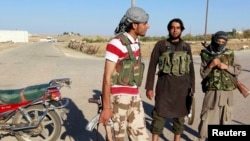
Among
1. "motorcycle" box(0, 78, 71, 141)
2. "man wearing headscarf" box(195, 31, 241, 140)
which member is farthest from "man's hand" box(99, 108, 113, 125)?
"motorcycle" box(0, 78, 71, 141)

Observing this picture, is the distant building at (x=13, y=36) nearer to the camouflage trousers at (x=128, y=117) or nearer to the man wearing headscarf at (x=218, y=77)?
the man wearing headscarf at (x=218, y=77)

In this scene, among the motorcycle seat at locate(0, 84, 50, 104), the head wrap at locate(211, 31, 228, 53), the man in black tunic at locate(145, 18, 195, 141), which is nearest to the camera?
the head wrap at locate(211, 31, 228, 53)

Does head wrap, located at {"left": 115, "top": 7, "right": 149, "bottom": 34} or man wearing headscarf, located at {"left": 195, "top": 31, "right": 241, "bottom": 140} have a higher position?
head wrap, located at {"left": 115, "top": 7, "right": 149, "bottom": 34}

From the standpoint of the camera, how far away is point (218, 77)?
3938mm

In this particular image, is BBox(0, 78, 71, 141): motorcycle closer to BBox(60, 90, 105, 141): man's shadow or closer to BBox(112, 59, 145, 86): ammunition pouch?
BBox(60, 90, 105, 141): man's shadow

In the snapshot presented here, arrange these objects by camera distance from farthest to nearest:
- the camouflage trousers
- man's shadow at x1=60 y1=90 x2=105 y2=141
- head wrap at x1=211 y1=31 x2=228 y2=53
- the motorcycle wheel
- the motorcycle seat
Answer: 1. man's shadow at x1=60 y1=90 x2=105 y2=141
2. the motorcycle wheel
3. the motorcycle seat
4. head wrap at x1=211 y1=31 x2=228 y2=53
5. the camouflage trousers

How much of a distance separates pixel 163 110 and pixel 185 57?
0.75 meters

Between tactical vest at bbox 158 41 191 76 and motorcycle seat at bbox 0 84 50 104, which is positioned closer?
tactical vest at bbox 158 41 191 76

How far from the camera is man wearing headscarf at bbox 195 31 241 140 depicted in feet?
12.5

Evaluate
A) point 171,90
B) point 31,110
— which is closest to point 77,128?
point 31,110

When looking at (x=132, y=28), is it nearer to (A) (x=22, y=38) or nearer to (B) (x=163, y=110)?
(B) (x=163, y=110)

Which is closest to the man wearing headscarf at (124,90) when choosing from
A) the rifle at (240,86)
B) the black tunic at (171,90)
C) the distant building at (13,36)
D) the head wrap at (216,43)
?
the black tunic at (171,90)

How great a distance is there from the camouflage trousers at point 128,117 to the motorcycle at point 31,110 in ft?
5.20

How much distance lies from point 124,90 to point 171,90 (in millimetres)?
1125
